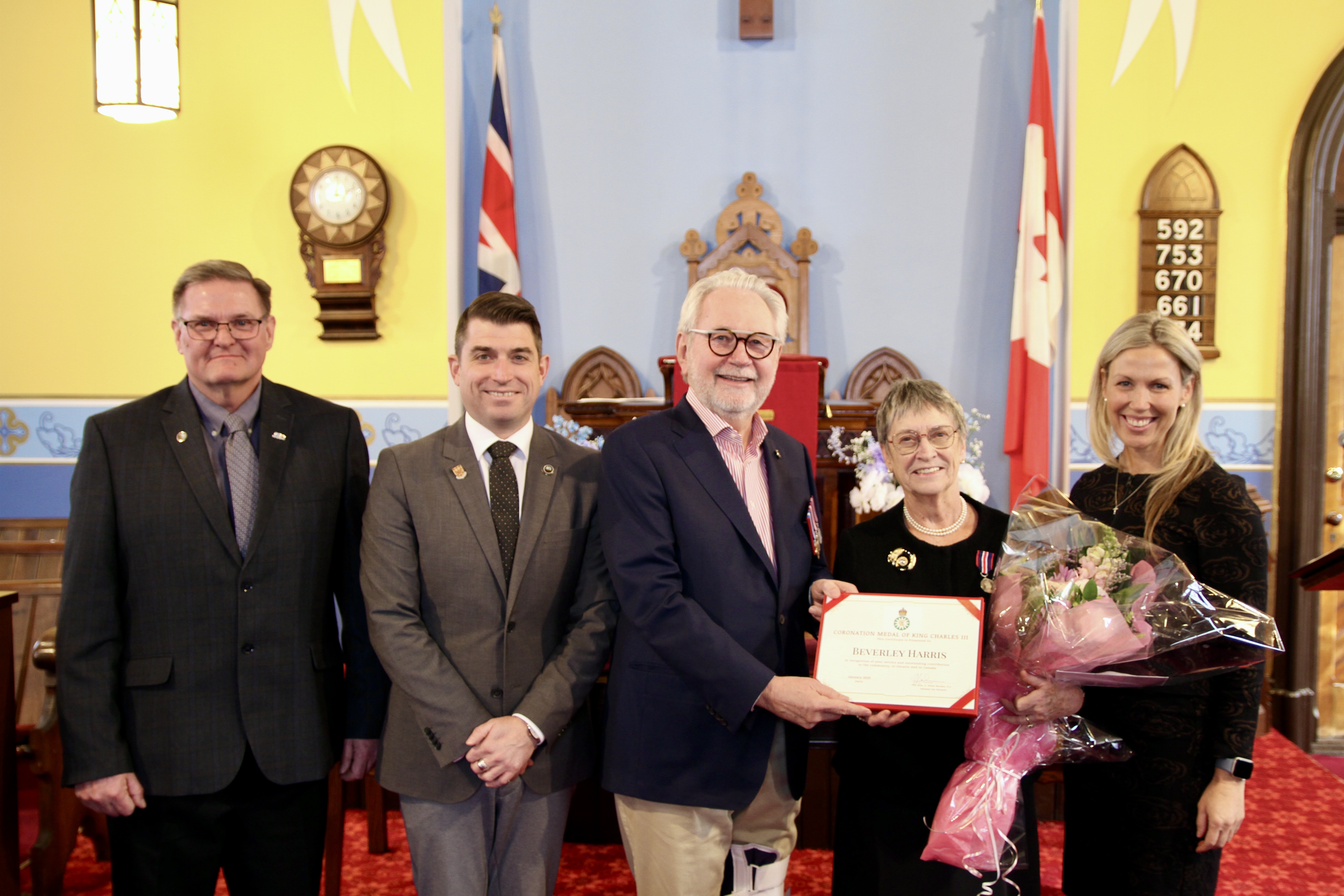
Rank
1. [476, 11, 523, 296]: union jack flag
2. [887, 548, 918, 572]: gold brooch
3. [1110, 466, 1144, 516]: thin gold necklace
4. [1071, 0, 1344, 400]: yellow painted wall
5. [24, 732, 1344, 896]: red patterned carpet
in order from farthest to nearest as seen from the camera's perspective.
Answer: [476, 11, 523, 296]: union jack flag, [1071, 0, 1344, 400]: yellow painted wall, [24, 732, 1344, 896]: red patterned carpet, [1110, 466, 1144, 516]: thin gold necklace, [887, 548, 918, 572]: gold brooch

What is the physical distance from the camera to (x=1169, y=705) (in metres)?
1.62

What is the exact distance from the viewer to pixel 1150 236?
4234 mm

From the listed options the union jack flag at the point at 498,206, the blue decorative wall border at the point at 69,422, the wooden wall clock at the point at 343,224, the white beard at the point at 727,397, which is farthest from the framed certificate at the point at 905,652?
the wooden wall clock at the point at 343,224

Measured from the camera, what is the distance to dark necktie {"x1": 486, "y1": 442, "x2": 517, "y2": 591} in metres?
1.69

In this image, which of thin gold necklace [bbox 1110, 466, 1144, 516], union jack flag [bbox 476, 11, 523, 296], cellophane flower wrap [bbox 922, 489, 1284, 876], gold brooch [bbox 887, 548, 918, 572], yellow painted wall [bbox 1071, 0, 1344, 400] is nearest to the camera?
cellophane flower wrap [bbox 922, 489, 1284, 876]

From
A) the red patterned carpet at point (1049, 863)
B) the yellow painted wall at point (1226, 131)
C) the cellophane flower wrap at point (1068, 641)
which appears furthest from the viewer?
the yellow painted wall at point (1226, 131)

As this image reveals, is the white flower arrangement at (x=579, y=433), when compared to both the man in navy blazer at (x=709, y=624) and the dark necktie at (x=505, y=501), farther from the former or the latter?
the man in navy blazer at (x=709, y=624)

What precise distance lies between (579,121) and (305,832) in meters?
3.83

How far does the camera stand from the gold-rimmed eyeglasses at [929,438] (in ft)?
5.29

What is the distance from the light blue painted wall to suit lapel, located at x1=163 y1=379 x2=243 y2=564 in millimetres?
2920

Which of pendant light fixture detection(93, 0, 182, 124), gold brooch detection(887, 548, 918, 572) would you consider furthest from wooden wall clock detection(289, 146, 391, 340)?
gold brooch detection(887, 548, 918, 572)

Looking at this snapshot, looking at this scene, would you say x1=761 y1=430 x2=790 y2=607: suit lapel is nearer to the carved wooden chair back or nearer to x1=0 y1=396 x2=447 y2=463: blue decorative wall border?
the carved wooden chair back

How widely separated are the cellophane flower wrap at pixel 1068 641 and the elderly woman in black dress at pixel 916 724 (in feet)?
0.18

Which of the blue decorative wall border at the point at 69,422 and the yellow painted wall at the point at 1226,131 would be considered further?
the blue decorative wall border at the point at 69,422
